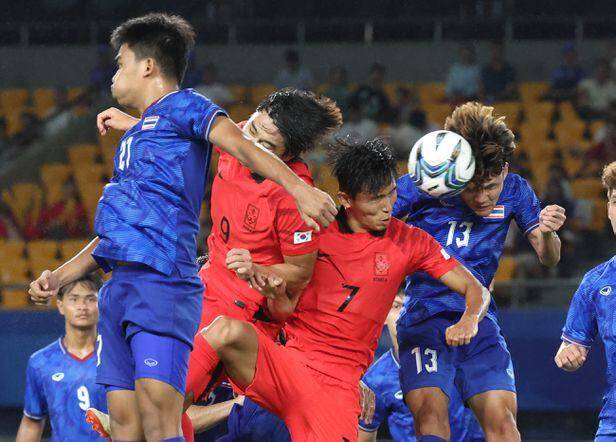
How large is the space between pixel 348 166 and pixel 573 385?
5064 millimetres

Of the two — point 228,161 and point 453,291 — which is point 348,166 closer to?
point 228,161

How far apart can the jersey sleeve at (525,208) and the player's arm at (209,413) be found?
5.67ft

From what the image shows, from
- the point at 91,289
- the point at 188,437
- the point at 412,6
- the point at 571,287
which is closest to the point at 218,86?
the point at 412,6

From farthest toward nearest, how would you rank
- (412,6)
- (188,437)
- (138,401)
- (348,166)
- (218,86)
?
1. (412,6)
2. (218,86)
3. (348,166)
4. (188,437)
5. (138,401)

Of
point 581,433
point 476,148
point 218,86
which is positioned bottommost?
point 581,433

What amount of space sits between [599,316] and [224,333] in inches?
71.6

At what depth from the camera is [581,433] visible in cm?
988

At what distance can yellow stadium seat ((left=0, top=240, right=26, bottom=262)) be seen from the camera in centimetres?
1115

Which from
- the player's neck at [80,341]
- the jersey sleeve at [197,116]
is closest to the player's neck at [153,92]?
the jersey sleeve at [197,116]

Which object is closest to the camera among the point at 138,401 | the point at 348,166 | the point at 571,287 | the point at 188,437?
the point at 138,401

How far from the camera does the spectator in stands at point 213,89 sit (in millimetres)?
13391

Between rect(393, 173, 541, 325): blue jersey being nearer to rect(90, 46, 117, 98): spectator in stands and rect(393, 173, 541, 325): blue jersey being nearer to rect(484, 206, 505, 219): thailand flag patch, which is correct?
rect(484, 206, 505, 219): thailand flag patch

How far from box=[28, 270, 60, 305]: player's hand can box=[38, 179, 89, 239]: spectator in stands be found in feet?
21.5

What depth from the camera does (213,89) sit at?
1344 cm
